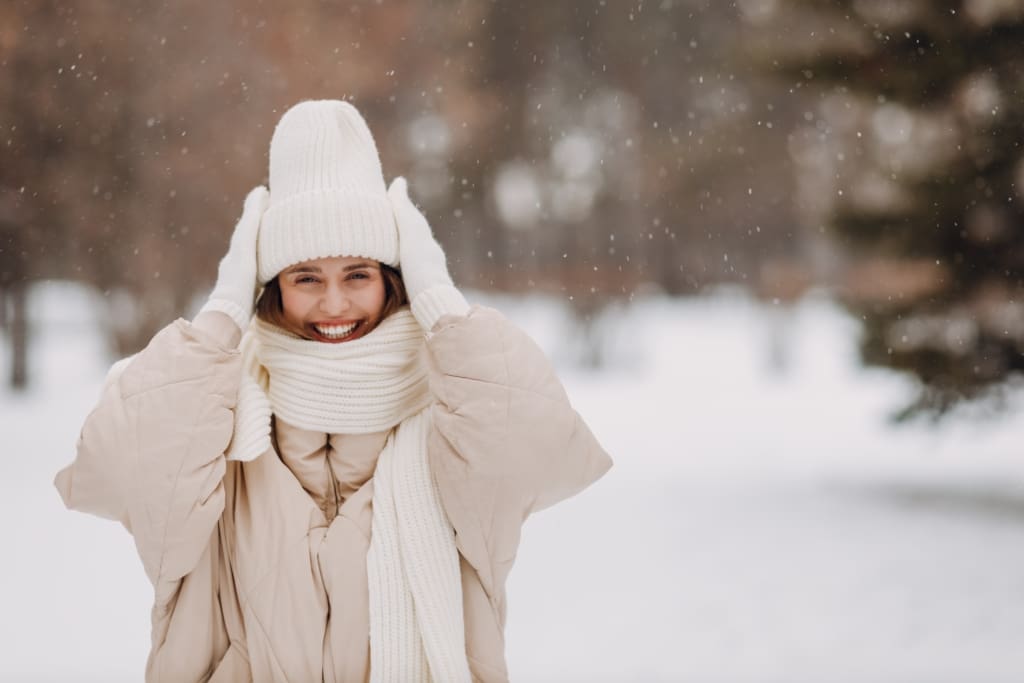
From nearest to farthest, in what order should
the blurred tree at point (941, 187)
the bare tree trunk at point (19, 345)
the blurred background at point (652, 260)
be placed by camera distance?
1. the blurred background at point (652, 260)
2. the blurred tree at point (941, 187)
3. the bare tree trunk at point (19, 345)

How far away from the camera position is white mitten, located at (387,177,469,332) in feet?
5.73

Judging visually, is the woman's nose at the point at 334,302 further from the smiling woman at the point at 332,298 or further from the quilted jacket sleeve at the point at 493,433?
the quilted jacket sleeve at the point at 493,433

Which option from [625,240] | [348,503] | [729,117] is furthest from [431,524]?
[625,240]

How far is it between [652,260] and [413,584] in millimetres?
17815

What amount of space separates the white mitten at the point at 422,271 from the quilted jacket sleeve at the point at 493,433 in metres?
0.04

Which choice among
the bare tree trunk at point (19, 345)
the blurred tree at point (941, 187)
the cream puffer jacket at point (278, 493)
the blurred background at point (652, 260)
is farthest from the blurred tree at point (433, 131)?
the cream puffer jacket at point (278, 493)

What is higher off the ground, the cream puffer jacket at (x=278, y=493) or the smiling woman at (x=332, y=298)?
the smiling woman at (x=332, y=298)

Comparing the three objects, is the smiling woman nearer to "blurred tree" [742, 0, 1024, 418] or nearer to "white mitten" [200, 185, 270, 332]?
"white mitten" [200, 185, 270, 332]

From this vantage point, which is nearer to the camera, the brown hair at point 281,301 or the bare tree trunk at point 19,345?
the brown hair at point 281,301

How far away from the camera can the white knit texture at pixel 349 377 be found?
1.75 m

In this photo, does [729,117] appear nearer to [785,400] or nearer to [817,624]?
[785,400]

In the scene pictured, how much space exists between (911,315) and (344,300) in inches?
207

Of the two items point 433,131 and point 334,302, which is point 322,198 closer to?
point 334,302

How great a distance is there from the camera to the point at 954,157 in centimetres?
623
